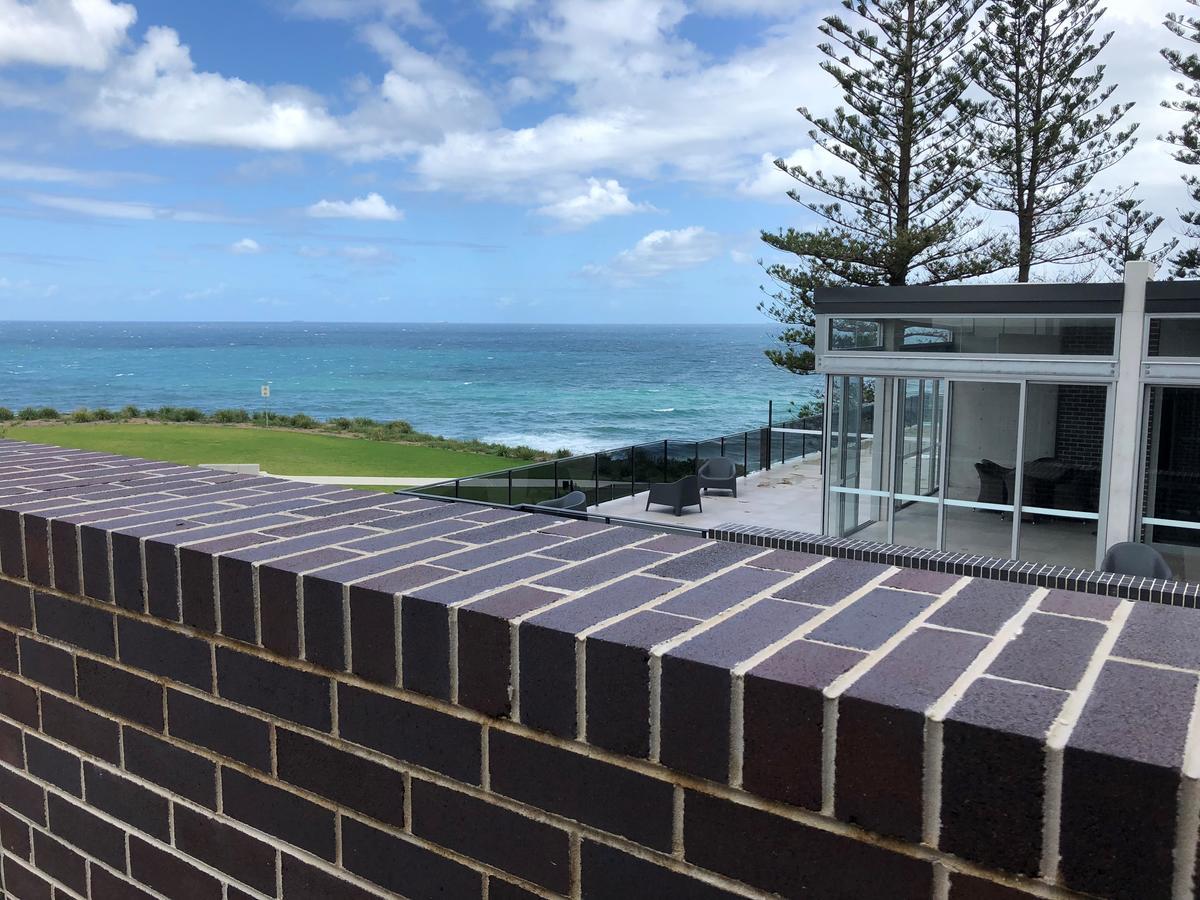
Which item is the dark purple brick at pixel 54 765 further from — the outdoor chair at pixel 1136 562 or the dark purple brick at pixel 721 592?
the outdoor chair at pixel 1136 562

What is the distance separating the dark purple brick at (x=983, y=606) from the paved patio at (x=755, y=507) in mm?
11899

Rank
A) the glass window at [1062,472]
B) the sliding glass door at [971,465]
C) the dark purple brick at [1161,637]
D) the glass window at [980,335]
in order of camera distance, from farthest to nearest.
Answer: the sliding glass door at [971,465] < the glass window at [1062,472] < the glass window at [980,335] < the dark purple brick at [1161,637]

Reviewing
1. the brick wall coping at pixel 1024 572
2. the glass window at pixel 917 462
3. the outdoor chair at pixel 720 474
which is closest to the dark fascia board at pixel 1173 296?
the glass window at pixel 917 462

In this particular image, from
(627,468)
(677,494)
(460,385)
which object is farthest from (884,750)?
(460,385)

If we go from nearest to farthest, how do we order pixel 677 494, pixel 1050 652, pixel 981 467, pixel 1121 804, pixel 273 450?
1. pixel 1121 804
2. pixel 1050 652
3. pixel 981 467
4. pixel 677 494
5. pixel 273 450

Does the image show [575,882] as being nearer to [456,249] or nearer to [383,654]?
[383,654]

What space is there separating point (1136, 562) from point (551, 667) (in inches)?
337

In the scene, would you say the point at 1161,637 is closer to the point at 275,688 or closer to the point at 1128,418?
the point at 275,688

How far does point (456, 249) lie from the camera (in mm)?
137000

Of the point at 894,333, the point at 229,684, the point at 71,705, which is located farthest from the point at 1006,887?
the point at 894,333

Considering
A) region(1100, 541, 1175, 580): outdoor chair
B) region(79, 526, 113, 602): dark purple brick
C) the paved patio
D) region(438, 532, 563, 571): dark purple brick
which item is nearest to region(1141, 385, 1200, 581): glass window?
region(1100, 541, 1175, 580): outdoor chair

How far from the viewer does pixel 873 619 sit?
109 centimetres

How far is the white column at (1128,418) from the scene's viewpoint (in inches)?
408

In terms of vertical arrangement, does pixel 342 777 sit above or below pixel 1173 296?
below
